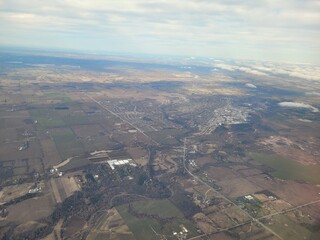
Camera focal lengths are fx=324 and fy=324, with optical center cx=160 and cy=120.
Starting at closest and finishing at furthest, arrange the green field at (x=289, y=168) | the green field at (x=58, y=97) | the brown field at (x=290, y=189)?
1. the brown field at (x=290, y=189)
2. the green field at (x=289, y=168)
3. the green field at (x=58, y=97)

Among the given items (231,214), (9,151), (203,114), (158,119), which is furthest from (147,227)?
(203,114)

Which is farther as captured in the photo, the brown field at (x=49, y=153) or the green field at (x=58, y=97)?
the green field at (x=58, y=97)

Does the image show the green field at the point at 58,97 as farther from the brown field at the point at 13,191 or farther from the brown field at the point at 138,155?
the brown field at the point at 13,191

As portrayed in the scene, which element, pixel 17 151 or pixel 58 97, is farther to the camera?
pixel 58 97

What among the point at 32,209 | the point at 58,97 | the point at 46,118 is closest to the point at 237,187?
the point at 32,209

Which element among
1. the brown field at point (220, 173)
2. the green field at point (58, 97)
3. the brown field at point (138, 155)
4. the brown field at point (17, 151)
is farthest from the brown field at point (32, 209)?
the green field at point (58, 97)

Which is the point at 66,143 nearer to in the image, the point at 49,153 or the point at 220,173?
the point at 49,153

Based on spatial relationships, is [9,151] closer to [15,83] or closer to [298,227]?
[298,227]
